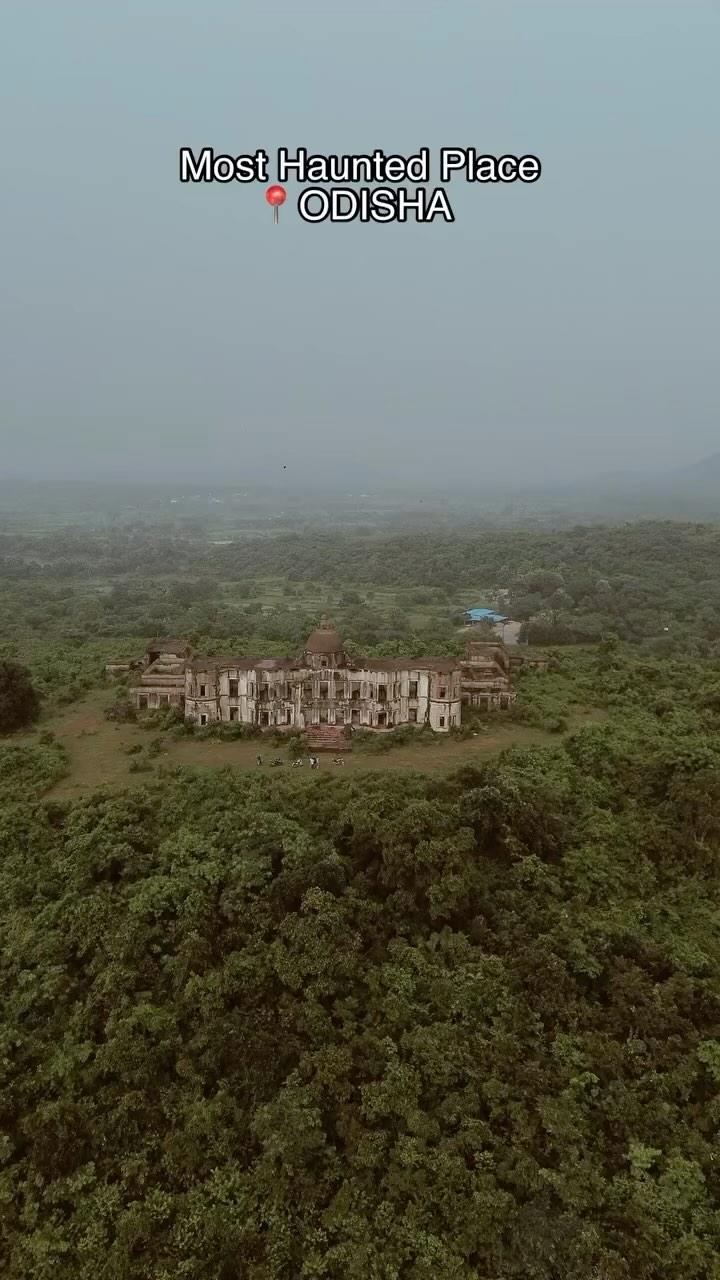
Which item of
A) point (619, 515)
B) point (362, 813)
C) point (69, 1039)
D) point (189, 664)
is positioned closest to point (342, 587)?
point (189, 664)

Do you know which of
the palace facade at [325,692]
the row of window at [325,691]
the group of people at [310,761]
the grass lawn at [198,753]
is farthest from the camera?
the row of window at [325,691]

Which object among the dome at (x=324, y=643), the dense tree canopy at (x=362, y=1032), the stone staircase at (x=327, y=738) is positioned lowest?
the dense tree canopy at (x=362, y=1032)

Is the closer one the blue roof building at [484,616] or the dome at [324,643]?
the dome at [324,643]

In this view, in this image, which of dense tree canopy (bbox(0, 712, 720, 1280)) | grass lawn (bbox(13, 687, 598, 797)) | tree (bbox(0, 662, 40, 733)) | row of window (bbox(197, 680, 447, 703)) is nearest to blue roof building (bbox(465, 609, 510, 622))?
grass lawn (bbox(13, 687, 598, 797))

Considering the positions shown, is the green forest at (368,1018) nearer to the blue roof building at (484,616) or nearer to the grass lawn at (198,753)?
the grass lawn at (198,753)

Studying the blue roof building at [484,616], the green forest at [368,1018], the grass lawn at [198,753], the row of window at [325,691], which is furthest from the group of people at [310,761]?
the blue roof building at [484,616]

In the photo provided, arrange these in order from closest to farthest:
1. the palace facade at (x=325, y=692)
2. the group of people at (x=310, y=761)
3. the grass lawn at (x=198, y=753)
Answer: the grass lawn at (x=198, y=753) → the group of people at (x=310, y=761) → the palace facade at (x=325, y=692)
